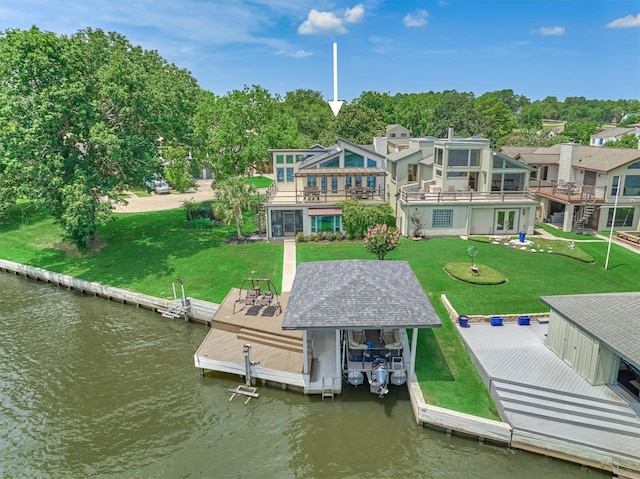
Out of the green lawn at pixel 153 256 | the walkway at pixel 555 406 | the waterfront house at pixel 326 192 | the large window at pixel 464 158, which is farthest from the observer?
the large window at pixel 464 158

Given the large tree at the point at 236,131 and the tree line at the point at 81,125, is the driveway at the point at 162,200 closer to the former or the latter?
the tree line at the point at 81,125

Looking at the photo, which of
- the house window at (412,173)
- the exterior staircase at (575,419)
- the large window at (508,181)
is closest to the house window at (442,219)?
the large window at (508,181)

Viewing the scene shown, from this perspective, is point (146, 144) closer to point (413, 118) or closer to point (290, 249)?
point (290, 249)

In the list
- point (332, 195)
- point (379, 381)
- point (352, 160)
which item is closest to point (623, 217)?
point (352, 160)

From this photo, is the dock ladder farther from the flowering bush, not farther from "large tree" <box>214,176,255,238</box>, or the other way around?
"large tree" <box>214,176,255,238</box>

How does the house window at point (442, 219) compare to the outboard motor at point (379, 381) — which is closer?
the outboard motor at point (379, 381)

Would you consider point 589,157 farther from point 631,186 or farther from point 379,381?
point 379,381

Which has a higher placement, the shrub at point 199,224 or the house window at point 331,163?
the house window at point 331,163

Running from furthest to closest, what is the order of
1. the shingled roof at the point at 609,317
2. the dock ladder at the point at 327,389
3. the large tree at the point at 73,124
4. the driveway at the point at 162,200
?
the driveway at the point at 162,200 < the large tree at the point at 73,124 < the dock ladder at the point at 327,389 < the shingled roof at the point at 609,317
